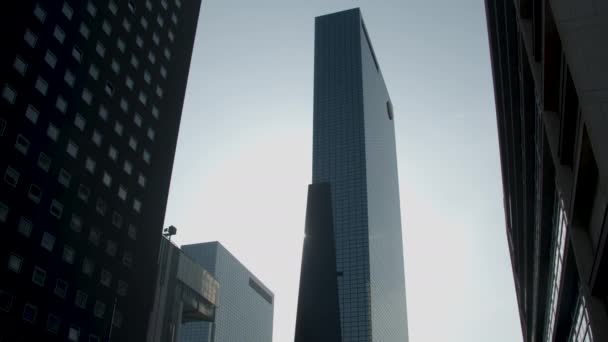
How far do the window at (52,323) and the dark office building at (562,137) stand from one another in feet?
126

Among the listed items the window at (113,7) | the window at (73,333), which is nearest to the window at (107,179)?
the window at (73,333)

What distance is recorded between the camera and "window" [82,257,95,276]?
52.8 metres

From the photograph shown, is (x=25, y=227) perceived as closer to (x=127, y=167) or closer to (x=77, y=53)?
(x=127, y=167)

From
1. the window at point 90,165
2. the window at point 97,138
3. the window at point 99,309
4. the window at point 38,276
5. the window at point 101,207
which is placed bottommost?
the window at point 99,309

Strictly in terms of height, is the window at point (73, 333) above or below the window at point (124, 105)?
below

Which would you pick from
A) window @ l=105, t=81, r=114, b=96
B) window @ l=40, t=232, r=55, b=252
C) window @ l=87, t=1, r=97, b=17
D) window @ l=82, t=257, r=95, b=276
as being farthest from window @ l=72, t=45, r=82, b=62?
window @ l=82, t=257, r=95, b=276

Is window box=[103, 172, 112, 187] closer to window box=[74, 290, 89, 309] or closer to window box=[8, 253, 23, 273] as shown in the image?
→ window box=[74, 290, 89, 309]

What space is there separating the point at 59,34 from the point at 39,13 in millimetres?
2804

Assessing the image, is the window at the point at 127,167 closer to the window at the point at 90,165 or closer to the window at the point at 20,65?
the window at the point at 90,165

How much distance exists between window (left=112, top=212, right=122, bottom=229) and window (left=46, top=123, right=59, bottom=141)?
981 cm

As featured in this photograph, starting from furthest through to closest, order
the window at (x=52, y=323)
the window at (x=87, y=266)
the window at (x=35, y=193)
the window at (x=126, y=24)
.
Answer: the window at (x=126, y=24)
the window at (x=87, y=266)
the window at (x=35, y=193)
the window at (x=52, y=323)

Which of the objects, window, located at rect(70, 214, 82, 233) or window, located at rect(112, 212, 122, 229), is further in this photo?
window, located at rect(112, 212, 122, 229)

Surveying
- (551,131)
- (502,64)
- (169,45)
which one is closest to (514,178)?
(502,64)

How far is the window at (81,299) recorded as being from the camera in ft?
168
